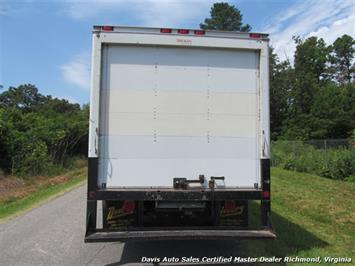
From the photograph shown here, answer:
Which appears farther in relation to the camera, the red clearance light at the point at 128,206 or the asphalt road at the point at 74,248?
the asphalt road at the point at 74,248

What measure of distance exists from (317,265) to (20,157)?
16713mm

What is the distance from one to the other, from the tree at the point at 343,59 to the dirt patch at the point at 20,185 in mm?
70032

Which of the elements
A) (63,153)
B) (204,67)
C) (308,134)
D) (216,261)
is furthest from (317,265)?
(308,134)

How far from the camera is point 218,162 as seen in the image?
18.7 ft

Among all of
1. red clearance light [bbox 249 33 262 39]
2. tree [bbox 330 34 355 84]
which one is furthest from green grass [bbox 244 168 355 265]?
tree [bbox 330 34 355 84]

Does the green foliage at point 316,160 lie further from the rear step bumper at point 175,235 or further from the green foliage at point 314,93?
the green foliage at point 314,93

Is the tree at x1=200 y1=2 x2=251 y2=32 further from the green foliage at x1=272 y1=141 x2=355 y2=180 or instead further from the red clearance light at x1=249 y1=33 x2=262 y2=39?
the red clearance light at x1=249 y1=33 x2=262 y2=39

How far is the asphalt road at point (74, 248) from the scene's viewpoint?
611cm

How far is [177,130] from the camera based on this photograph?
570 cm

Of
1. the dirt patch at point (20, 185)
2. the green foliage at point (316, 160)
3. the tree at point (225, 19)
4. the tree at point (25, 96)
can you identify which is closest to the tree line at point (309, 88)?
the tree at point (225, 19)

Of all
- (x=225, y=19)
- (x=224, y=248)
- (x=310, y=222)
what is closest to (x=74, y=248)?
(x=224, y=248)

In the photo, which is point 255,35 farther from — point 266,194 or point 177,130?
point 266,194

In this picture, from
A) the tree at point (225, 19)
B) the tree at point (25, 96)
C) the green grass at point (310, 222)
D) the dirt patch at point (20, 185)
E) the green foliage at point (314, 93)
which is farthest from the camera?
the tree at point (25, 96)

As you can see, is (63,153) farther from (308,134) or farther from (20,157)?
(308,134)
